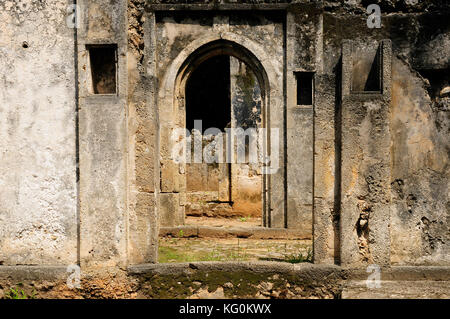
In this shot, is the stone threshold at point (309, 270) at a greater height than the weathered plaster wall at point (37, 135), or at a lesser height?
lesser

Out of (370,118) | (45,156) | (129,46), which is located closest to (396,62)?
(370,118)

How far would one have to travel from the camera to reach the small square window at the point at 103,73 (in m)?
4.58

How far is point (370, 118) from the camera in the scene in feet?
13.9

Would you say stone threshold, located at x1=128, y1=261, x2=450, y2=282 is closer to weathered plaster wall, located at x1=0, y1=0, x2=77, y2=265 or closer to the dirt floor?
weathered plaster wall, located at x1=0, y1=0, x2=77, y2=265

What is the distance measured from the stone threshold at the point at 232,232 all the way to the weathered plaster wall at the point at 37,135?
3415mm

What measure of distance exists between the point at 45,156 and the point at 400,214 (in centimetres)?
346

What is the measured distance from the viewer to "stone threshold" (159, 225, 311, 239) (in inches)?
303

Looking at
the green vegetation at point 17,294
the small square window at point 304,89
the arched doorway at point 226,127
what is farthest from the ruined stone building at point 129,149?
the arched doorway at point 226,127

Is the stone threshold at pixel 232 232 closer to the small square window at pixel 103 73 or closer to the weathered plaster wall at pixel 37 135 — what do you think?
the weathered plaster wall at pixel 37 135

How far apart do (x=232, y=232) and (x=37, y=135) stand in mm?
4087

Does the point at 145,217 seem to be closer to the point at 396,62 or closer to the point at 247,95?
A: the point at 396,62

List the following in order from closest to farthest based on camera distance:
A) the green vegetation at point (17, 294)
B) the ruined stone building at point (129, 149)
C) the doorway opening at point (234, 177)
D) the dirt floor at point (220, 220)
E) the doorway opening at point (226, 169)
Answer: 1. the ruined stone building at point (129, 149)
2. the green vegetation at point (17, 294)
3. the doorway opening at point (226, 169)
4. the dirt floor at point (220, 220)
5. the doorway opening at point (234, 177)
